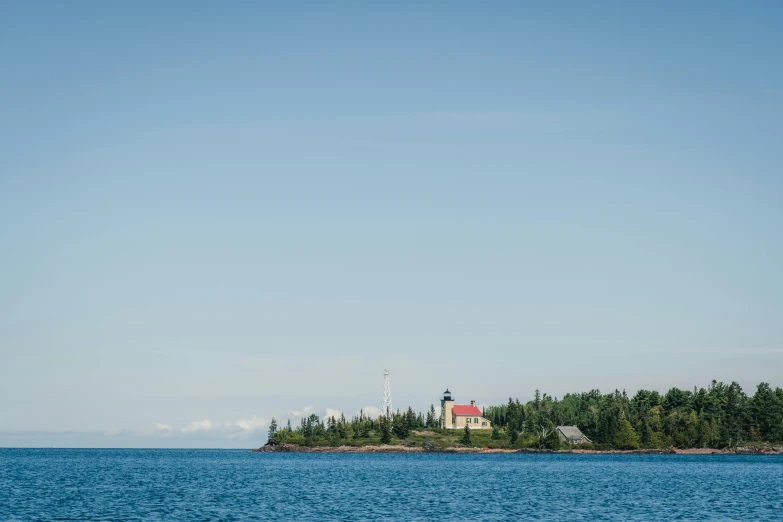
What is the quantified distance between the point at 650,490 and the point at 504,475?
35346 millimetres

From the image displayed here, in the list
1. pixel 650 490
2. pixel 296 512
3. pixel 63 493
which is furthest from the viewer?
pixel 650 490

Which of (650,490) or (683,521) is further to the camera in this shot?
(650,490)

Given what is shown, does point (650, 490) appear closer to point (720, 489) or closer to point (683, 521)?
point (720, 489)

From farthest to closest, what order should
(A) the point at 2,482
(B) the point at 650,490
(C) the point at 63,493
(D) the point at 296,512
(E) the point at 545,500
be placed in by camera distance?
(A) the point at 2,482, (B) the point at 650,490, (C) the point at 63,493, (E) the point at 545,500, (D) the point at 296,512

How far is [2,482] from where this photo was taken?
365 feet

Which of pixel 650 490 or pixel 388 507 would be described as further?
pixel 650 490

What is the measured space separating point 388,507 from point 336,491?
66.1ft

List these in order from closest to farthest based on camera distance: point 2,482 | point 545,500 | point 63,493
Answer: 1. point 545,500
2. point 63,493
3. point 2,482

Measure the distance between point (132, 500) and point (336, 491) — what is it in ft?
75.3

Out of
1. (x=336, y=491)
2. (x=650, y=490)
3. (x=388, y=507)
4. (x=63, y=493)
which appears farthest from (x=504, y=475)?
(x=63, y=493)

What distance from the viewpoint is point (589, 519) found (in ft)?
210

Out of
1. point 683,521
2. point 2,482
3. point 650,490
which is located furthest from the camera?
point 2,482

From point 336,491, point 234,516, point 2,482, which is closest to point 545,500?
point 336,491

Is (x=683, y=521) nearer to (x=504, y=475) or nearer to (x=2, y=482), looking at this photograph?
(x=504, y=475)
